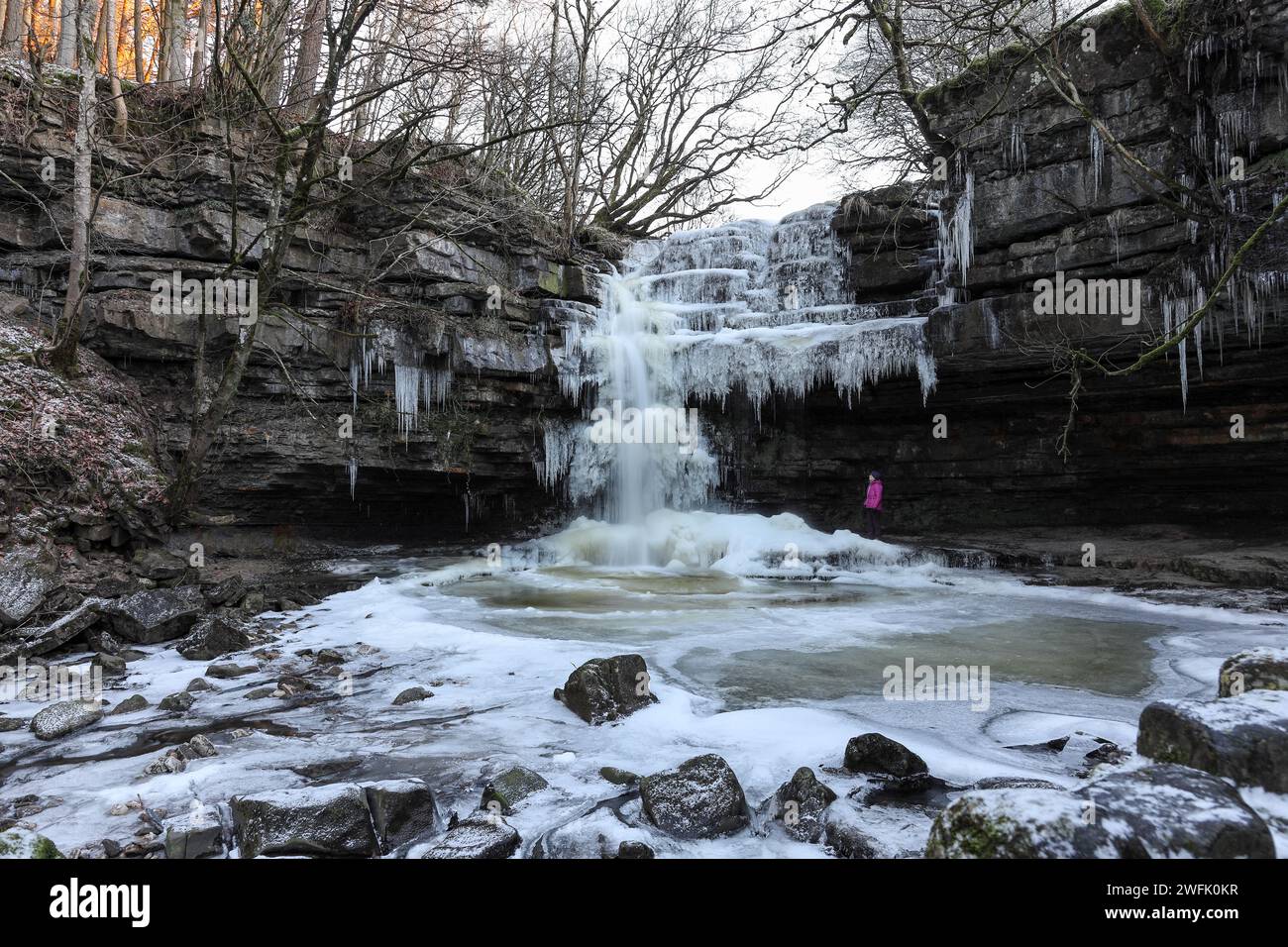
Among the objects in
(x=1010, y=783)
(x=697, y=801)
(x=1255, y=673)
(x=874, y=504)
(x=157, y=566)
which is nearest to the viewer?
(x=697, y=801)

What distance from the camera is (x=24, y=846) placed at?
228 centimetres

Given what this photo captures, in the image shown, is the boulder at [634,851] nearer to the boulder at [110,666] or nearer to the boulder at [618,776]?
the boulder at [618,776]

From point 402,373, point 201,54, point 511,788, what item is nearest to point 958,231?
point 402,373

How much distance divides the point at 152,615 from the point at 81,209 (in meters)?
5.69

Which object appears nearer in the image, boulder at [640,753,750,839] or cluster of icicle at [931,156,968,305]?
boulder at [640,753,750,839]

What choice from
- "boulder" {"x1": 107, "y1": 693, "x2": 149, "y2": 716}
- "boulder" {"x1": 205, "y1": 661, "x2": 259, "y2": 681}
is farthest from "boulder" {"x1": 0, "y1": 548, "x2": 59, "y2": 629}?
"boulder" {"x1": 107, "y1": 693, "x2": 149, "y2": 716}

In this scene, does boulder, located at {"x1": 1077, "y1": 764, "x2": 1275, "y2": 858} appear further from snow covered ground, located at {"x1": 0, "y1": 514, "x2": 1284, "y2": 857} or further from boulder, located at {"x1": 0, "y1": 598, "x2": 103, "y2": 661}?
boulder, located at {"x1": 0, "y1": 598, "x2": 103, "y2": 661}

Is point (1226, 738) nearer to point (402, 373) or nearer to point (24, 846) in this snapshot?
point (24, 846)

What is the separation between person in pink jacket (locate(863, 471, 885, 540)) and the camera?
11852 millimetres

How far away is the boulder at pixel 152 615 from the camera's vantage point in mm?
6004

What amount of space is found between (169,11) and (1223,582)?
677 inches

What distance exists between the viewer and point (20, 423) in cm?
783

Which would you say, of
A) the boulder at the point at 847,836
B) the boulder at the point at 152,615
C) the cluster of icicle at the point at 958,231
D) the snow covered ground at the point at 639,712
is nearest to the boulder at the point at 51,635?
the boulder at the point at 152,615

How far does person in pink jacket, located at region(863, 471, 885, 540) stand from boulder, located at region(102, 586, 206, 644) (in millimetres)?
9792
